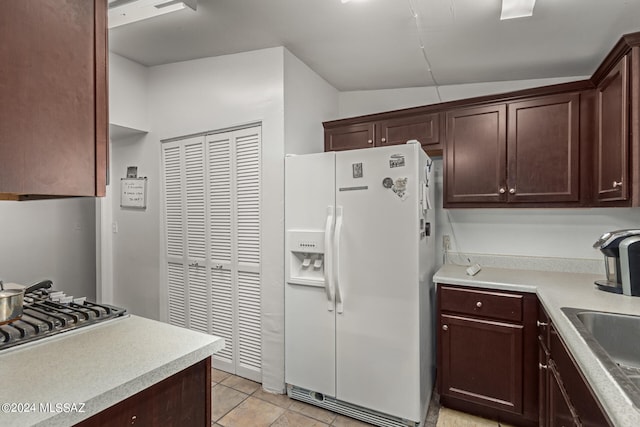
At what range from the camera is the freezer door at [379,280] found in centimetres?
193

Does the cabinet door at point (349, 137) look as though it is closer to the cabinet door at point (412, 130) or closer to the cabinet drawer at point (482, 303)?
the cabinet door at point (412, 130)

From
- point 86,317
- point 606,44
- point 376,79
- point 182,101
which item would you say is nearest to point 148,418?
point 86,317

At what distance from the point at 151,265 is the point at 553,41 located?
355cm

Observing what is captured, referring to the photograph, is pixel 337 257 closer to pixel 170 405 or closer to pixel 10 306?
pixel 170 405

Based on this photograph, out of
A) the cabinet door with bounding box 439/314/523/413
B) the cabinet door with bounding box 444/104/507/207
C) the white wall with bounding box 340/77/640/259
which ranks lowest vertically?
the cabinet door with bounding box 439/314/523/413

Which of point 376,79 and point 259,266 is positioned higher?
point 376,79

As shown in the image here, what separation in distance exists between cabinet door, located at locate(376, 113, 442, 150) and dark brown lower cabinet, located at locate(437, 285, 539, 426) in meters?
1.11

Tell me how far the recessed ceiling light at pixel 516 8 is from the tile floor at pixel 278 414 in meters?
2.38

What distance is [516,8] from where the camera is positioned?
1671mm

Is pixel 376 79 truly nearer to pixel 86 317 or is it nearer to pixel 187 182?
pixel 187 182

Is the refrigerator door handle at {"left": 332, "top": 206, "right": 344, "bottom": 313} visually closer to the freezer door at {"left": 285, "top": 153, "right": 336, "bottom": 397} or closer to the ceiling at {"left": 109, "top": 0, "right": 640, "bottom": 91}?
the freezer door at {"left": 285, "top": 153, "right": 336, "bottom": 397}

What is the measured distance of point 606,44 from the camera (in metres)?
2.03

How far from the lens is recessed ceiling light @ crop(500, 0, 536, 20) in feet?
5.32

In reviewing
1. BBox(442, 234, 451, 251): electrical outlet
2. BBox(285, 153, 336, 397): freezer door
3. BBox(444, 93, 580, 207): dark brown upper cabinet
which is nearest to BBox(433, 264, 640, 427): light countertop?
BBox(442, 234, 451, 251): electrical outlet
